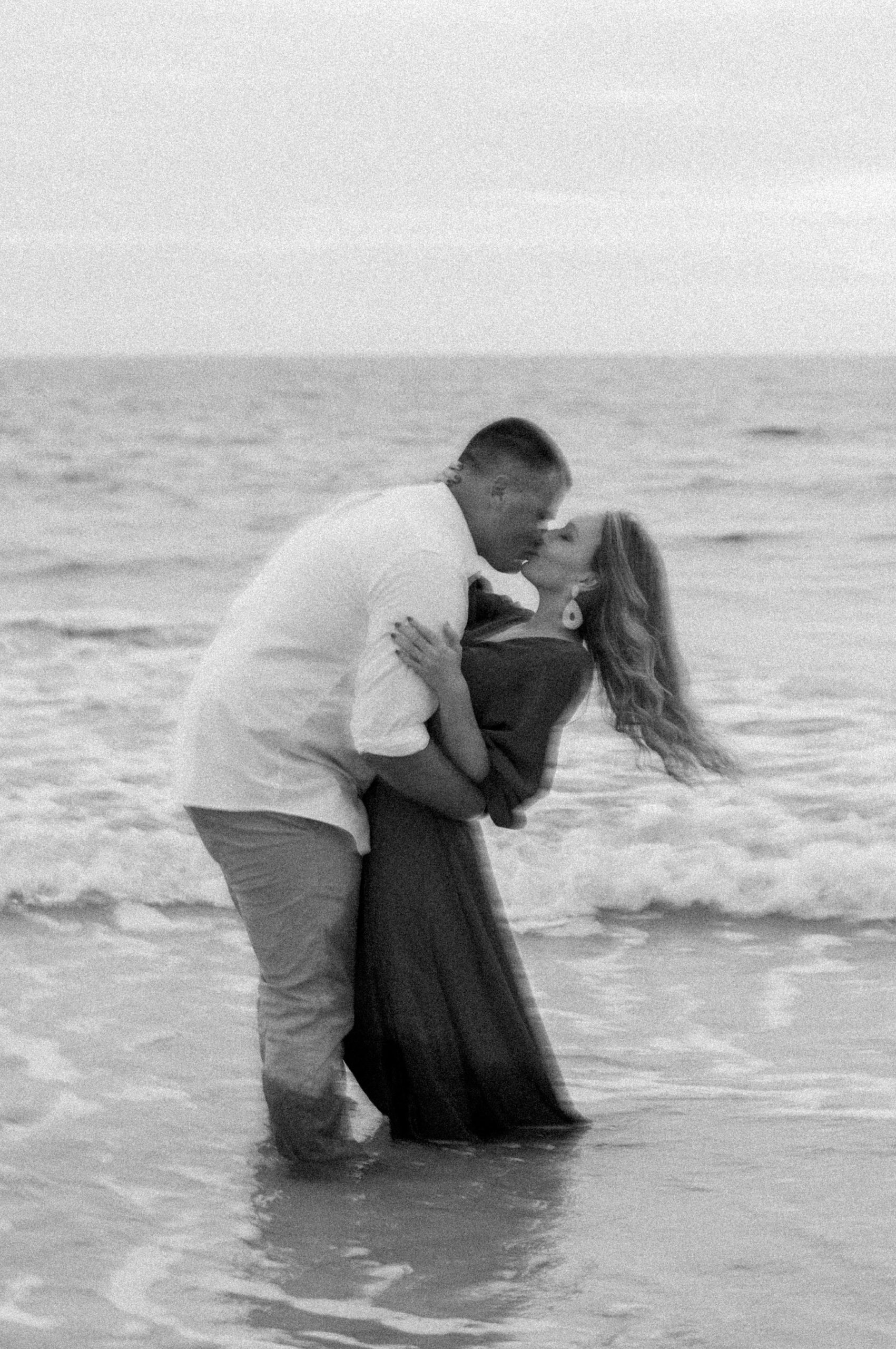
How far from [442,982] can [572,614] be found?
2.86 feet

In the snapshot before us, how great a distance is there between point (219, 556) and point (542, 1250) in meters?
14.1

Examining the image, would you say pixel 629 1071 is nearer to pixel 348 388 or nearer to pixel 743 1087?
pixel 743 1087

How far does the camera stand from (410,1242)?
11.9 ft

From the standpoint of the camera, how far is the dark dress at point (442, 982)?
3891 millimetres

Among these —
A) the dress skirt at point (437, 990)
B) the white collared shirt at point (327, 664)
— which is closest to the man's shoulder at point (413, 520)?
the white collared shirt at point (327, 664)

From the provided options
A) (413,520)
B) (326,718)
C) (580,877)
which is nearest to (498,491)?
(413,520)

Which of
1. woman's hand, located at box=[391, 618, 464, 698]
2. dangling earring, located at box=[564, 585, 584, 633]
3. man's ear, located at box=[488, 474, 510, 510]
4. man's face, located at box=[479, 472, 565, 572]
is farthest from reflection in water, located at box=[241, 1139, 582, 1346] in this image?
man's ear, located at box=[488, 474, 510, 510]

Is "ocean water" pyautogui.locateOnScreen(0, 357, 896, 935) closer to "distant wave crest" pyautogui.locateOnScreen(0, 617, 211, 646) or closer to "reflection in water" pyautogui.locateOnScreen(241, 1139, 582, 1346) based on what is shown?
"distant wave crest" pyautogui.locateOnScreen(0, 617, 211, 646)

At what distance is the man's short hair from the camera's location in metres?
3.62

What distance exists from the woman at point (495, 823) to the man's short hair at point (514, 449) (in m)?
0.21

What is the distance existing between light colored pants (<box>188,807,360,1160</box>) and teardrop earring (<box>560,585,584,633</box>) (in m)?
0.65

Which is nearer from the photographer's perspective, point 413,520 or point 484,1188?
point 413,520

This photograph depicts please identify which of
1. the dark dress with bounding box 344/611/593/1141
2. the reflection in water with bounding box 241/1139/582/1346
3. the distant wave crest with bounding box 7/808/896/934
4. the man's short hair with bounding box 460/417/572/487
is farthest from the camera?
the distant wave crest with bounding box 7/808/896/934

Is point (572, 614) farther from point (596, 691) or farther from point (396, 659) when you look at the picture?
point (596, 691)
